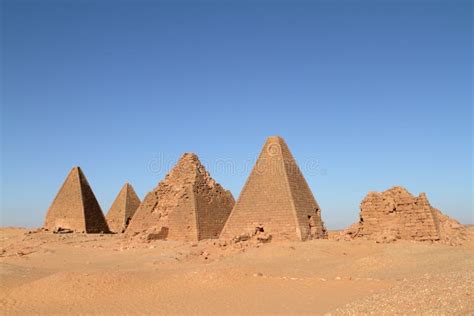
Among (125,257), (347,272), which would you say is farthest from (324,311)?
(125,257)

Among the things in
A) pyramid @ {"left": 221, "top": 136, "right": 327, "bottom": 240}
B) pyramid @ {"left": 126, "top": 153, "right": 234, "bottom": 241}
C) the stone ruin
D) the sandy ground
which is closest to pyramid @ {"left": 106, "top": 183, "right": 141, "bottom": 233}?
pyramid @ {"left": 126, "top": 153, "right": 234, "bottom": 241}

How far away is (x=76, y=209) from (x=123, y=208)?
5.89 metres

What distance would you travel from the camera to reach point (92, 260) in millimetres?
16188

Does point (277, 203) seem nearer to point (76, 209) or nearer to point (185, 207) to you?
point (185, 207)

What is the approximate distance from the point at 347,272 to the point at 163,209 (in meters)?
11.3

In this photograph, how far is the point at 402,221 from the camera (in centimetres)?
1567

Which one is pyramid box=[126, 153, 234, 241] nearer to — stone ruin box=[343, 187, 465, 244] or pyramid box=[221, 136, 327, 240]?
pyramid box=[221, 136, 327, 240]

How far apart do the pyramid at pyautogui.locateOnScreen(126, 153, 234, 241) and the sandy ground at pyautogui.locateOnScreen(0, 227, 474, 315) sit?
362 cm

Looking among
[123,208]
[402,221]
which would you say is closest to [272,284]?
[402,221]

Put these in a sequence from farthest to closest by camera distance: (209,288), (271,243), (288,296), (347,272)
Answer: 1. (271,243)
2. (347,272)
3. (209,288)
4. (288,296)

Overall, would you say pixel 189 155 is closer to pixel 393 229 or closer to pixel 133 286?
pixel 393 229

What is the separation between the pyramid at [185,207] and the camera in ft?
61.0

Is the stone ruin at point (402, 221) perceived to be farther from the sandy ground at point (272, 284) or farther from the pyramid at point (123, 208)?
the pyramid at point (123, 208)

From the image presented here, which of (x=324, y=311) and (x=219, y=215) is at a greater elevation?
(x=219, y=215)
